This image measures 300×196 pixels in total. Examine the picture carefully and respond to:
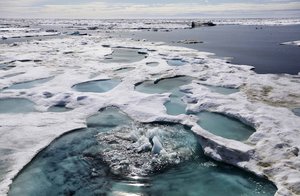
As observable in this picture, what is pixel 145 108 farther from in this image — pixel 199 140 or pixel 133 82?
pixel 133 82

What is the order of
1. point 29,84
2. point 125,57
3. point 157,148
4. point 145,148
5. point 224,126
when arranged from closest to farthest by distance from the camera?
point 157,148, point 145,148, point 224,126, point 29,84, point 125,57

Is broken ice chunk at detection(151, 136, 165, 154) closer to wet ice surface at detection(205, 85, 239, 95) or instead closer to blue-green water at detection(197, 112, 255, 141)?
blue-green water at detection(197, 112, 255, 141)

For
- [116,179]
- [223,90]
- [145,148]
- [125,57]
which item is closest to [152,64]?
[125,57]

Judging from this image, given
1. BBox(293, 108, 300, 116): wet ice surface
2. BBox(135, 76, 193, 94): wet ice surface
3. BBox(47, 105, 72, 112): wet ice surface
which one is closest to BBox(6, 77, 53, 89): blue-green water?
BBox(47, 105, 72, 112): wet ice surface

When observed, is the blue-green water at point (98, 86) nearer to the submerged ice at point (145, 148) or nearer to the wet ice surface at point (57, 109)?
the wet ice surface at point (57, 109)

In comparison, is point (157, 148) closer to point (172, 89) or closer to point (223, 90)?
point (172, 89)

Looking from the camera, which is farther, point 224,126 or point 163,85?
point 163,85

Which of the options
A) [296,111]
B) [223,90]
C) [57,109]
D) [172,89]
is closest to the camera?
[296,111]

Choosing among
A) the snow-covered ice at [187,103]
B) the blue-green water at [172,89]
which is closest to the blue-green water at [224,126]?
the snow-covered ice at [187,103]
